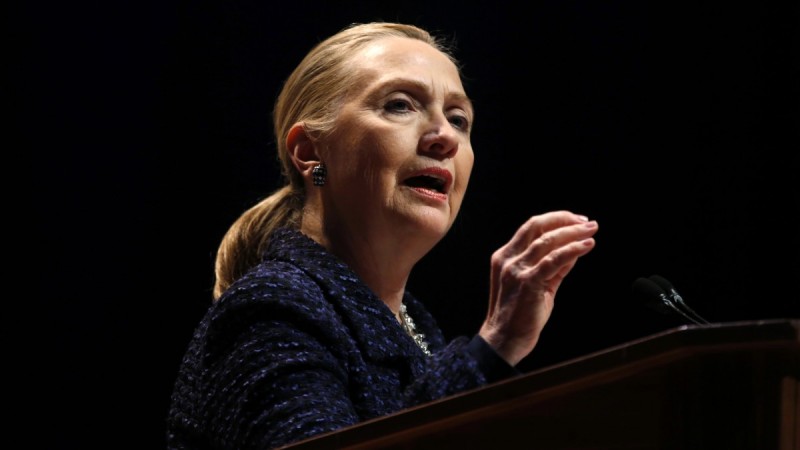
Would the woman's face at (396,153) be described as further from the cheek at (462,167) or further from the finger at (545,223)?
the finger at (545,223)

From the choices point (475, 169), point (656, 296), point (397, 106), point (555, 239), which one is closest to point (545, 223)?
point (555, 239)

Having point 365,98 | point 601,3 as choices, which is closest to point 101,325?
point 365,98

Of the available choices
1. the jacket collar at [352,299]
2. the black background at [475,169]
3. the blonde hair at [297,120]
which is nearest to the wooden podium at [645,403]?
the jacket collar at [352,299]

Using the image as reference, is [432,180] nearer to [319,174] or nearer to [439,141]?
[439,141]

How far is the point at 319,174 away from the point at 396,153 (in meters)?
0.15

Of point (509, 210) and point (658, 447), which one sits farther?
point (509, 210)

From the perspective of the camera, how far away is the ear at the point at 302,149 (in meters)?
1.78

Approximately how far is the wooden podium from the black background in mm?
1534

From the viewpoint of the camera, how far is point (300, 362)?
1.35 metres

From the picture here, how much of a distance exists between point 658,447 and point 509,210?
1992 mm

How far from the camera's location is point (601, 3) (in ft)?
9.09

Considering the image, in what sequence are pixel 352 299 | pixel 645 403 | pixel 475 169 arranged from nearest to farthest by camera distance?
pixel 645 403
pixel 352 299
pixel 475 169

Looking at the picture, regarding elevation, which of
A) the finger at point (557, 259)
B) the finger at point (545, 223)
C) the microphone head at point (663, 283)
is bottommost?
the microphone head at point (663, 283)

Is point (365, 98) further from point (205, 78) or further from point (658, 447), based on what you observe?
point (658, 447)
